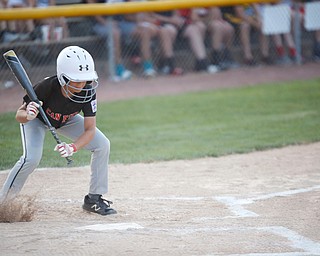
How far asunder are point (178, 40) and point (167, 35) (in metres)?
0.54

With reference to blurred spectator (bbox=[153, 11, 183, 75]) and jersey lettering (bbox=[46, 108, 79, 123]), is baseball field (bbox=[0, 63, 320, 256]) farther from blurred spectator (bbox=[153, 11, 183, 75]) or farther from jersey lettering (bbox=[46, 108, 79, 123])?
blurred spectator (bbox=[153, 11, 183, 75])

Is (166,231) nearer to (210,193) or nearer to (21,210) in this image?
(21,210)

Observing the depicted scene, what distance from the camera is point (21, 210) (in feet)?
20.1

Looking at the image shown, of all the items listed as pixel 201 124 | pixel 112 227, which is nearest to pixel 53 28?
pixel 201 124

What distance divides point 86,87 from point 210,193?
1878 mm

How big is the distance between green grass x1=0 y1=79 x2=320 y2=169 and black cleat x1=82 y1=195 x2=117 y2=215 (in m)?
Result: 2.16

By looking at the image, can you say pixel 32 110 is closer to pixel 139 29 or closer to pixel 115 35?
pixel 115 35

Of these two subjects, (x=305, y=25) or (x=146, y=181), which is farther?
(x=305, y=25)

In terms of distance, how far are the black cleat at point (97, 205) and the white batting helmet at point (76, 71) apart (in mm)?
920

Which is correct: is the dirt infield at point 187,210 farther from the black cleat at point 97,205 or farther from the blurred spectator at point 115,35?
the blurred spectator at point 115,35

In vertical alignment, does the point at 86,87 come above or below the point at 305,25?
above

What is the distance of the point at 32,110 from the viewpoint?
5914 mm

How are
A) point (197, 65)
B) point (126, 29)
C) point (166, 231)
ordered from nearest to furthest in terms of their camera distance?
point (166, 231) < point (126, 29) < point (197, 65)

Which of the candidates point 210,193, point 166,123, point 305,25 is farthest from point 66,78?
point 305,25
